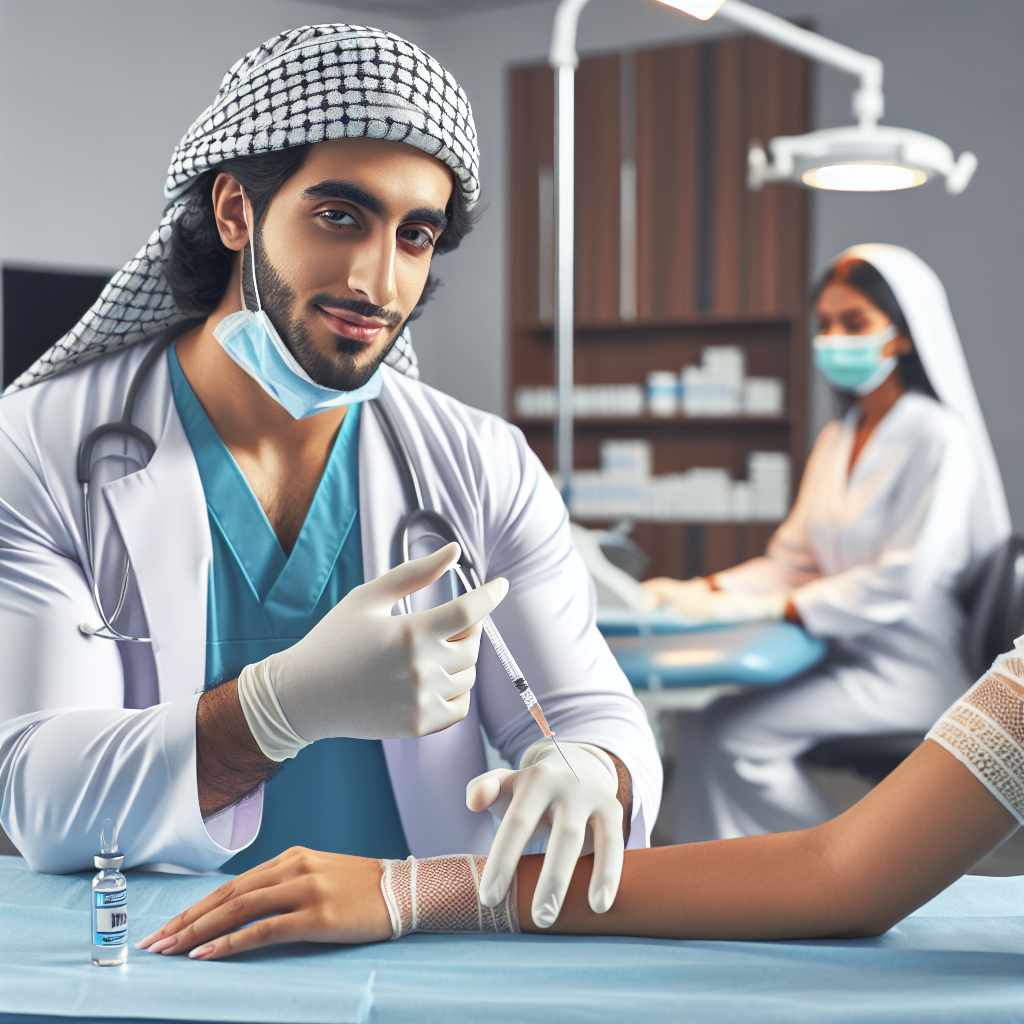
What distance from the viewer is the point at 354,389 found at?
3.64ft

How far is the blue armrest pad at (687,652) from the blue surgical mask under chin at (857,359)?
33.8 inches

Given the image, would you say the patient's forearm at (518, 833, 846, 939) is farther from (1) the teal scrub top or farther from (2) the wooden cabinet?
(2) the wooden cabinet

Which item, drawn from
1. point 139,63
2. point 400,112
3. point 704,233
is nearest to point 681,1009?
point 400,112

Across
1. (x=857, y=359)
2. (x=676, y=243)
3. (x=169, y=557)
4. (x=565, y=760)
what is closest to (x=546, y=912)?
(x=565, y=760)

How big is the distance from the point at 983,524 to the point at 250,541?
2053mm

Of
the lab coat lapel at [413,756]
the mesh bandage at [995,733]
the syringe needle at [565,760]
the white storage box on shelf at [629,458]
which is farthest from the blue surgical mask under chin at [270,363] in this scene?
the white storage box on shelf at [629,458]

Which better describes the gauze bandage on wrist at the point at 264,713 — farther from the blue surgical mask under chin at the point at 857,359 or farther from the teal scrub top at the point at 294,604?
the blue surgical mask under chin at the point at 857,359

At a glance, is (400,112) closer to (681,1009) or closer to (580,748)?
(580,748)

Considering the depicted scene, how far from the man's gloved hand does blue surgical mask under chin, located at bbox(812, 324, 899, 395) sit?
2195 mm

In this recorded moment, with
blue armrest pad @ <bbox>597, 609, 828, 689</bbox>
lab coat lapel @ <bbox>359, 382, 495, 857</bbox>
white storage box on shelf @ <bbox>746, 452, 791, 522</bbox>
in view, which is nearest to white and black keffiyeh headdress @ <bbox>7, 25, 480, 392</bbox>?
lab coat lapel @ <bbox>359, 382, 495, 857</bbox>

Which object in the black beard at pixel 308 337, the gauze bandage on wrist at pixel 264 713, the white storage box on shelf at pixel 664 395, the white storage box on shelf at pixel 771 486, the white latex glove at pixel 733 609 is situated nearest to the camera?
the gauze bandage on wrist at pixel 264 713

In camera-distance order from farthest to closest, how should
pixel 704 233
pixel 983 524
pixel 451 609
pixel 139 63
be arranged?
1. pixel 704 233
2. pixel 139 63
3. pixel 983 524
4. pixel 451 609

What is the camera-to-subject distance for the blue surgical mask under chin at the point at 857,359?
288cm

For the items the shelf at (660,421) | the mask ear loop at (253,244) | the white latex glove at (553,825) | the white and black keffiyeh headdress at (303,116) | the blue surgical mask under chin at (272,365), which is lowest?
the white latex glove at (553,825)
